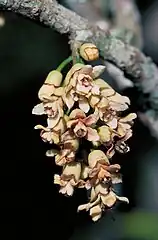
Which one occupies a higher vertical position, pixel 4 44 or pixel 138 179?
pixel 4 44

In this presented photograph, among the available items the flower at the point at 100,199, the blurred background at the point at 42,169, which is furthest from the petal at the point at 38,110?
the blurred background at the point at 42,169

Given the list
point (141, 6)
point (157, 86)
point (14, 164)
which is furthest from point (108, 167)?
point (141, 6)

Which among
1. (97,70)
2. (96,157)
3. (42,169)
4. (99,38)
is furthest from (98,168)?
(42,169)

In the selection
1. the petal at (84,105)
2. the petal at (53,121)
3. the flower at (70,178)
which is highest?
the petal at (84,105)

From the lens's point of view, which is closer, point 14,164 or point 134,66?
point 134,66

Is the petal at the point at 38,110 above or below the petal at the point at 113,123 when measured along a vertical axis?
above

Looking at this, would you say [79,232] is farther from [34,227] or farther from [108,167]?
[108,167]

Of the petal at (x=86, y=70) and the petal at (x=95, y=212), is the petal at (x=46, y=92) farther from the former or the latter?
the petal at (x=95, y=212)

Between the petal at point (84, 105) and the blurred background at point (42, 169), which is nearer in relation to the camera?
the petal at point (84, 105)
